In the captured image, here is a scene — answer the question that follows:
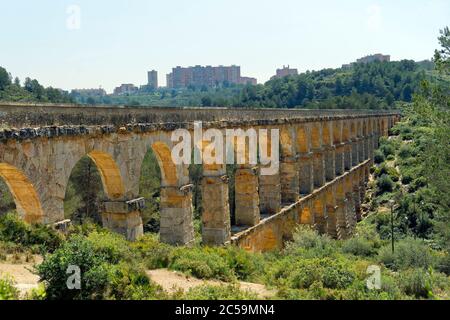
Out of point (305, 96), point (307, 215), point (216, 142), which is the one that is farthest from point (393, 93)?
point (216, 142)

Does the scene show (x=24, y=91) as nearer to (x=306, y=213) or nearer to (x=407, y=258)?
(x=306, y=213)

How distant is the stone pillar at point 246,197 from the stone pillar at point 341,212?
12.9 meters

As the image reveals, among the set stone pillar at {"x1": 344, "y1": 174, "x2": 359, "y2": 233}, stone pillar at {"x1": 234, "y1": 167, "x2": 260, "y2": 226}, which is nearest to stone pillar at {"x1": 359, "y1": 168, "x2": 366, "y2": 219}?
stone pillar at {"x1": 344, "y1": 174, "x2": 359, "y2": 233}

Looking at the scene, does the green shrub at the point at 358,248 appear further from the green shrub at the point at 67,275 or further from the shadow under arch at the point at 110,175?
the green shrub at the point at 67,275

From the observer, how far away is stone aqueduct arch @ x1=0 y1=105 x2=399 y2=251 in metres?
9.14

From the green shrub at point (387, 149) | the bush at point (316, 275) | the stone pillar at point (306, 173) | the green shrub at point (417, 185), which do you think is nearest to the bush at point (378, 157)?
the green shrub at point (387, 149)

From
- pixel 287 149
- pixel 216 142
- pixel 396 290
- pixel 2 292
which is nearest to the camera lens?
pixel 2 292

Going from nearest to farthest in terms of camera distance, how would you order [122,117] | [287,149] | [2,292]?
[2,292], [122,117], [287,149]

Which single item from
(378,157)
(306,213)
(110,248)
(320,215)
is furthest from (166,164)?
(378,157)

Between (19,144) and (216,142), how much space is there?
8.09 m

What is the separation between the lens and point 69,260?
273 inches

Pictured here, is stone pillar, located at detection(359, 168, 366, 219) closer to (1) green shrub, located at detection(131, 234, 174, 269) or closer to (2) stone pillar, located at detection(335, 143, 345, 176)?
(2) stone pillar, located at detection(335, 143, 345, 176)
